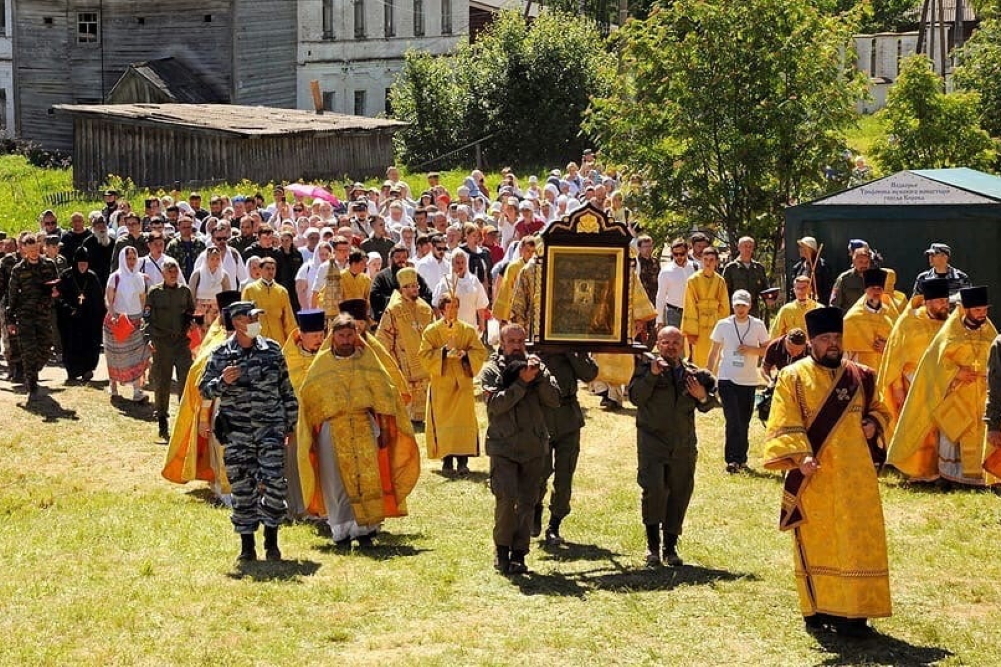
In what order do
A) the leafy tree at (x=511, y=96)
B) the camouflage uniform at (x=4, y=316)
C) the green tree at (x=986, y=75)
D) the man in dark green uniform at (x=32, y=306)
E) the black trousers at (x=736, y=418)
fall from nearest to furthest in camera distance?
the black trousers at (x=736, y=418) < the man in dark green uniform at (x=32, y=306) < the camouflage uniform at (x=4, y=316) < the green tree at (x=986, y=75) < the leafy tree at (x=511, y=96)

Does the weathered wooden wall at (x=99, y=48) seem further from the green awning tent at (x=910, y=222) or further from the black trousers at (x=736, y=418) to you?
the black trousers at (x=736, y=418)

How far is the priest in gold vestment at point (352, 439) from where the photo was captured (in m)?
13.1

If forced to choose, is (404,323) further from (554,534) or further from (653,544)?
(653,544)

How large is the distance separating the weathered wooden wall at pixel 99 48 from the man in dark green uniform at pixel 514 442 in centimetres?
4328

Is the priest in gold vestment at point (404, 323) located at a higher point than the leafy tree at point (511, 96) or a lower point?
lower

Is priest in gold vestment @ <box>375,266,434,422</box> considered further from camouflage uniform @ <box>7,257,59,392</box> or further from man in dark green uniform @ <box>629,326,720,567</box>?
man in dark green uniform @ <box>629,326,720,567</box>

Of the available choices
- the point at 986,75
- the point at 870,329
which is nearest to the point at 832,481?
the point at 870,329

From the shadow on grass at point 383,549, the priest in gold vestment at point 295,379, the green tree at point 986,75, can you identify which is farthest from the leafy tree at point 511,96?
the shadow on grass at point 383,549

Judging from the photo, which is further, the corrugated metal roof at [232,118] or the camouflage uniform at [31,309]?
the corrugated metal roof at [232,118]

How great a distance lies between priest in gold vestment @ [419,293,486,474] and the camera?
16281mm

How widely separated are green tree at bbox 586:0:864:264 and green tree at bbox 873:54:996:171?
12.6 feet

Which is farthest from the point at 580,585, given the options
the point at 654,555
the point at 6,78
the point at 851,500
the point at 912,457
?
the point at 6,78

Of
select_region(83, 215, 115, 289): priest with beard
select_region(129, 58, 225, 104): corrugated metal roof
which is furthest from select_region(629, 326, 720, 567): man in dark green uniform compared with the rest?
select_region(129, 58, 225, 104): corrugated metal roof

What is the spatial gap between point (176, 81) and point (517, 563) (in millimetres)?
42333
